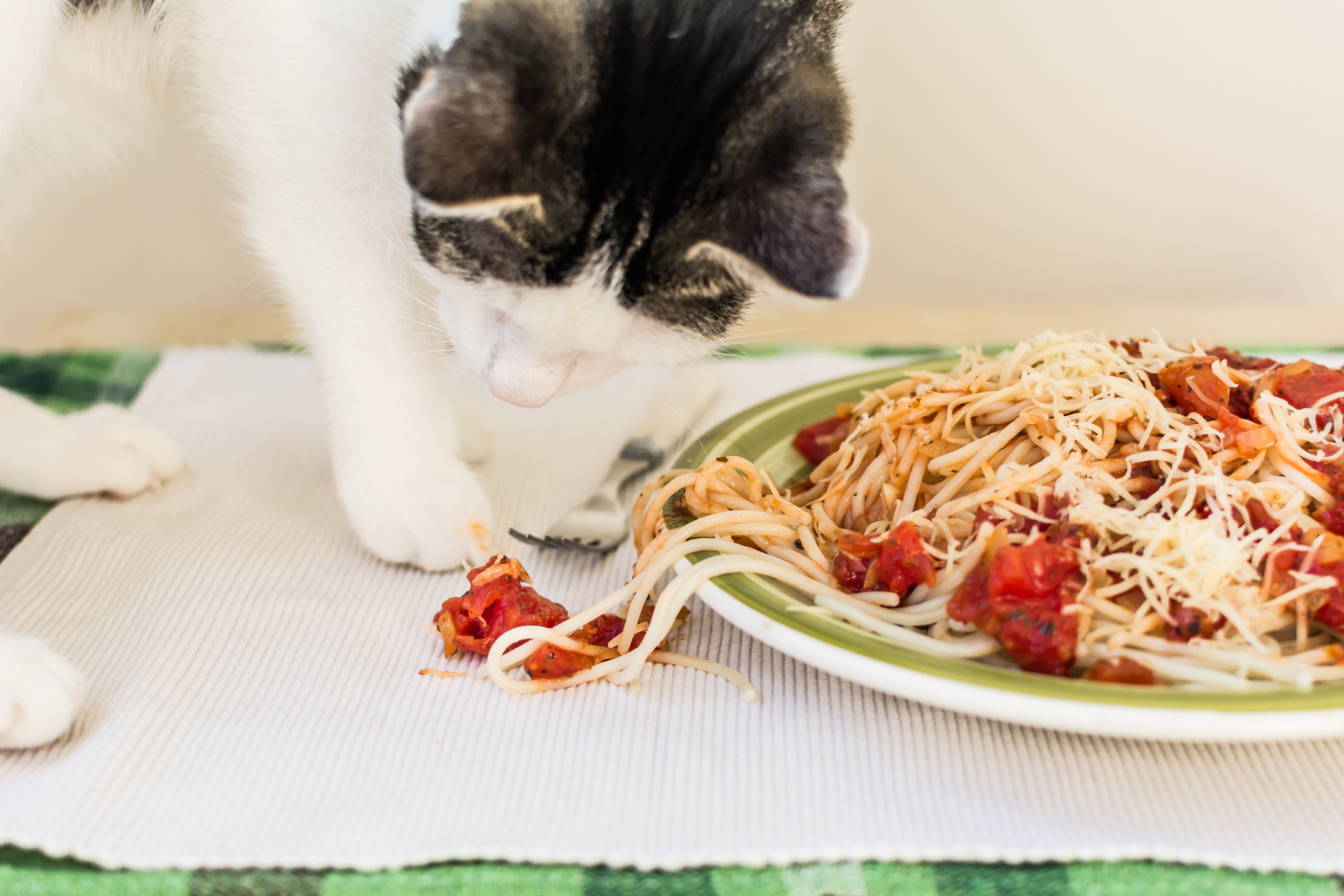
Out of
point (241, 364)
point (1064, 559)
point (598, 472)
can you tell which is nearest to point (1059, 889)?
point (1064, 559)

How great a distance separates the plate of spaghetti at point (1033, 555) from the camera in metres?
0.63

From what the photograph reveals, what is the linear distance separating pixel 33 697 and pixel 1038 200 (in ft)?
5.88

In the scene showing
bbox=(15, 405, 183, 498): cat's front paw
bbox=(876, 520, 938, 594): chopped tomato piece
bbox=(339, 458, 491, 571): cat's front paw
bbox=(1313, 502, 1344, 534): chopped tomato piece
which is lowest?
bbox=(15, 405, 183, 498): cat's front paw

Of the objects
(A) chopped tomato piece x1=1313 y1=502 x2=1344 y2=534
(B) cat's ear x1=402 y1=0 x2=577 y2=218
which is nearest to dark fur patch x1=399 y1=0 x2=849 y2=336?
(B) cat's ear x1=402 y1=0 x2=577 y2=218

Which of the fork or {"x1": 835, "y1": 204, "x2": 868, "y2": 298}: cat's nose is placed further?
the fork

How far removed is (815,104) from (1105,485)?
37cm

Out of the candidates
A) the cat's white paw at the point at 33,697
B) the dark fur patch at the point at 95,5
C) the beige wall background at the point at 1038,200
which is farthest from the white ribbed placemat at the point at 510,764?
the beige wall background at the point at 1038,200

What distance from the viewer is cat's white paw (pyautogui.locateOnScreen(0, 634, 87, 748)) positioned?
69cm

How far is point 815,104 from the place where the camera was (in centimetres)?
78

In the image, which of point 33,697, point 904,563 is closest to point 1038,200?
point 904,563

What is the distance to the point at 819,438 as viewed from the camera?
3.31 feet

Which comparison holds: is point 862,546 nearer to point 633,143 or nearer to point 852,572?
point 852,572

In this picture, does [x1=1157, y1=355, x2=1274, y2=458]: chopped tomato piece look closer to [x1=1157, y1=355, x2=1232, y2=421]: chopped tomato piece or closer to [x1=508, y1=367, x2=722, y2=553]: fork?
[x1=1157, y1=355, x2=1232, y2=421]: chopped tomato piece

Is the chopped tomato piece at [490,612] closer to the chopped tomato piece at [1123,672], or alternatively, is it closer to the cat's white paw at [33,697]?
the cat's white paw at [33,697]
